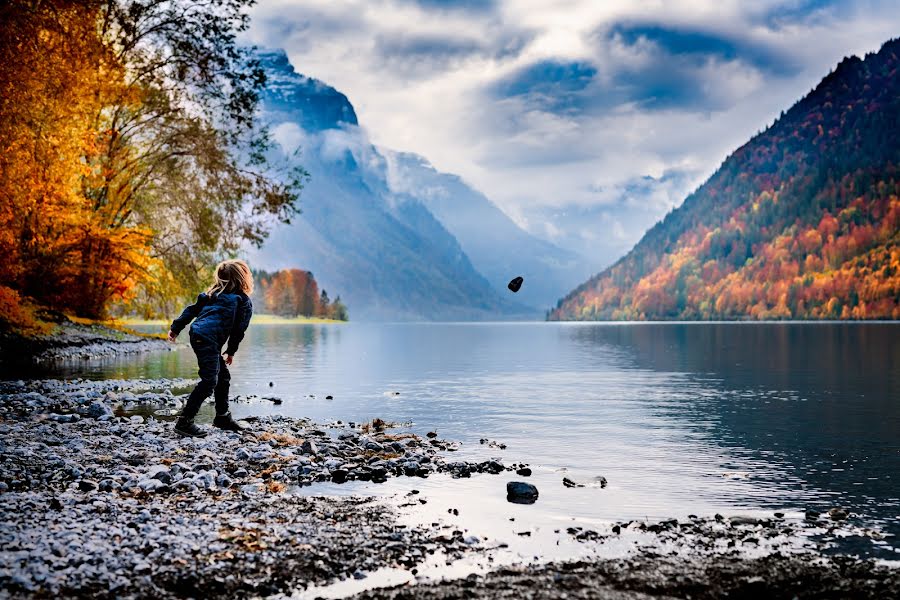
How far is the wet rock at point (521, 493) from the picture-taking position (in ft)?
45.0

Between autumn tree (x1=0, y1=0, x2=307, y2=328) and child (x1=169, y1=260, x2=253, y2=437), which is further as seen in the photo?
autumn tree (x1=0, y1=0, x2=307, y2=328)

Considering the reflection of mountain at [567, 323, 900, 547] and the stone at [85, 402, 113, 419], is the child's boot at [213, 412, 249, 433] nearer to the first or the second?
the stone at [85, 402, 113, 419]

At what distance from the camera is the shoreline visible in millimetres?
8859

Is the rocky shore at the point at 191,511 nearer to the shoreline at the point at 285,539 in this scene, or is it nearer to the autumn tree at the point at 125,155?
the shoreline at the point at 285,539

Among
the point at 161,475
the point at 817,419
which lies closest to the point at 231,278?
the point at 161,475

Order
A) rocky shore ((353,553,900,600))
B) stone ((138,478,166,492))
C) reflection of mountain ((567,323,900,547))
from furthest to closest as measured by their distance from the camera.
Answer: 1. reflection of mountain ((567,323,900,547))
2. stone ((138,478,166,492))
3. rocky shore ((353,553,900,600))

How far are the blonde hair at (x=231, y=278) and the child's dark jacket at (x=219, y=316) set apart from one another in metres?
0.12

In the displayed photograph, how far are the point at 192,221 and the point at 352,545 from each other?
40.4 meters

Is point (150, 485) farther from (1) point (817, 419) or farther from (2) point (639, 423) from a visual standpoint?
(1) point (817, 419)

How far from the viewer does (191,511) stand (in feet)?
37.8

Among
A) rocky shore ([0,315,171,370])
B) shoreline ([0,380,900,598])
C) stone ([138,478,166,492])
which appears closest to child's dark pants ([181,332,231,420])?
shoreline ([0,380,900,598])

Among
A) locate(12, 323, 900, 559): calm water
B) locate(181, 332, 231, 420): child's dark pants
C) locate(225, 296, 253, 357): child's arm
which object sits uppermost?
locate(225, 296, 253, 357): child's arm

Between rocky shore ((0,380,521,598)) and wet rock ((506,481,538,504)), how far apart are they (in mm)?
2081

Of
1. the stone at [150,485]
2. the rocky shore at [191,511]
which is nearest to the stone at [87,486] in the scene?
the rocky shore at [191,511]
